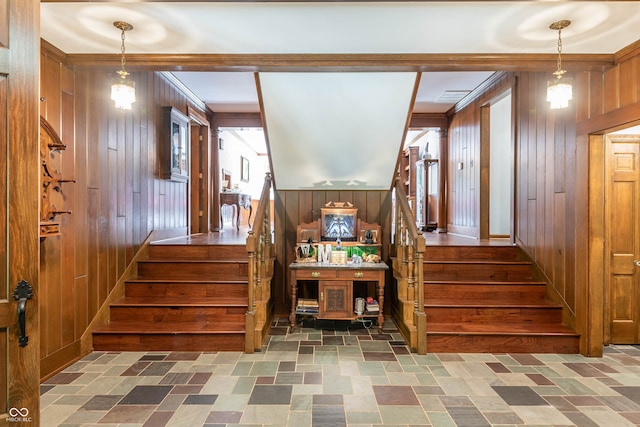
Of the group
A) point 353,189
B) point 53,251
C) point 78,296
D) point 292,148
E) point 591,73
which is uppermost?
point 591,73

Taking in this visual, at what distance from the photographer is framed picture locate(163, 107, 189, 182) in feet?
16.2

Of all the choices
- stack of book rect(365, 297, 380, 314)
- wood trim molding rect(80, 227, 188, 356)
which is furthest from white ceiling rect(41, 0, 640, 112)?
stack of book rect(365, 297, 380, 314)

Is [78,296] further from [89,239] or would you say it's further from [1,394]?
[1,394]

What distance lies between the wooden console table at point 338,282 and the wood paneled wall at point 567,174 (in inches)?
72.1

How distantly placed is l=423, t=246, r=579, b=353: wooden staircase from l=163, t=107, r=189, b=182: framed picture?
369cm

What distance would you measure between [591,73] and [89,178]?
485 cm

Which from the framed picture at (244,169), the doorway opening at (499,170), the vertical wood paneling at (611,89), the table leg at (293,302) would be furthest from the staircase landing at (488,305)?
the framed picture at (244,169)

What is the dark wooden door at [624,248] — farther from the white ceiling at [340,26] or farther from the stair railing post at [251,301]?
the stair railing post at [251,301]

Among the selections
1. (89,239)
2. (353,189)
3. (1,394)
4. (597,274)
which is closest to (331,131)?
(353,189)

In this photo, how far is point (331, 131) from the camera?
13.6 ft

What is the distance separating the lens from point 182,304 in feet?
12.6

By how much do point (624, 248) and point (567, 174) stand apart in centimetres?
107

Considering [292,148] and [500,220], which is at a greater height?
[292,148]

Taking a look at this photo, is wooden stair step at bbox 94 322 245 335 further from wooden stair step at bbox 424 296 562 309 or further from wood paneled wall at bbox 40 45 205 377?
wooden stair step at bbox 424 296 562 309
